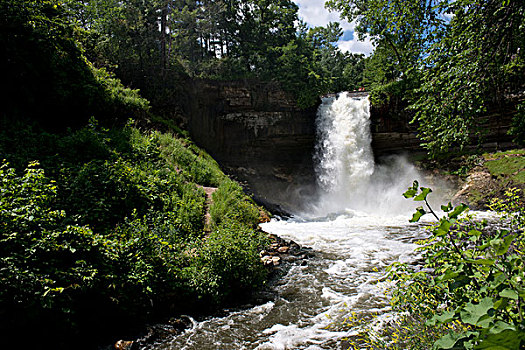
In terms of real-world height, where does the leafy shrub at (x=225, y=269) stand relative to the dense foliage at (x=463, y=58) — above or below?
below

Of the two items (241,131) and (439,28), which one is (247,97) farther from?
(439,28)

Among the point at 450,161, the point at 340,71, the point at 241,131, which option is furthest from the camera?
the point at 340,71

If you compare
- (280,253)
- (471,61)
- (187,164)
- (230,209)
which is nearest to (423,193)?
(471,61)

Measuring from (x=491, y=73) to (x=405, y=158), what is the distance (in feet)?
55.8

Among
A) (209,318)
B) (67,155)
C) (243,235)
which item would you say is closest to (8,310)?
(209,318)

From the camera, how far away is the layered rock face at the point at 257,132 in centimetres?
2019

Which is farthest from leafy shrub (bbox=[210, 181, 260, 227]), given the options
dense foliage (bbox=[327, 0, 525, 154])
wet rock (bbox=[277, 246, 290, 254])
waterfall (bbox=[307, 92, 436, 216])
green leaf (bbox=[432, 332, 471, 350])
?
waterfall (bbox=[307, 92, 436, 216])

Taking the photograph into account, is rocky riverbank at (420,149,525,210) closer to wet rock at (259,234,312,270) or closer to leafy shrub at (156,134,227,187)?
wet rock at (259,234,312,270)

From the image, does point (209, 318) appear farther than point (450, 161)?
No

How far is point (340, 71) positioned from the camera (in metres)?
48.1

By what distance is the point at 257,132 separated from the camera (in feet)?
68.0

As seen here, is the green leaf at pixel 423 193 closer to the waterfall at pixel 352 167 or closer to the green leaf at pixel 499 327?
the green leaf at pixel 499 327

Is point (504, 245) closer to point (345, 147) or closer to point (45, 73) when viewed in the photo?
point (45, 73)

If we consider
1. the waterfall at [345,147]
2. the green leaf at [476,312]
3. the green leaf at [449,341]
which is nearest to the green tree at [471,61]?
the green leaf at [476,312]
